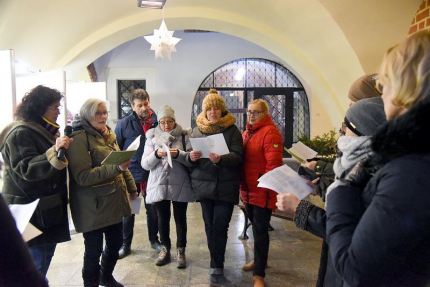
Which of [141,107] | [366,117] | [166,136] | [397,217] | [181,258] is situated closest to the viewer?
[397,217]

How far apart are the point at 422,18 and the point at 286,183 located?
222 centimetres

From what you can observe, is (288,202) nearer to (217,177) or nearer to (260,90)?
(217,177)

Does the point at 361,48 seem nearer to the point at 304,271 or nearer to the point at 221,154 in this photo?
the point at 221,154

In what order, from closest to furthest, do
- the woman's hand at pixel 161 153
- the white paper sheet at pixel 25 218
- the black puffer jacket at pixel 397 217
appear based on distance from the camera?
1. the black puffer jacket at pixel 397 217
2. the white paper sheet at pixel 25 218
3. the woman's hand at pixel 161 153

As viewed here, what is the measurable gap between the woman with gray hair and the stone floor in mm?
695

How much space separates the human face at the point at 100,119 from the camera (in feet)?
7.77

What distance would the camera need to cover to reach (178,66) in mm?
8281

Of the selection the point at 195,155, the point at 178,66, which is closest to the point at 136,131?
the point at 195,155

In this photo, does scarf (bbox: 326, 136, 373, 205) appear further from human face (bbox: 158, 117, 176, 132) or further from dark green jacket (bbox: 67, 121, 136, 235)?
human face (bbox: 158, 117, 176, 132)

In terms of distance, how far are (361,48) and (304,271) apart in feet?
6.97

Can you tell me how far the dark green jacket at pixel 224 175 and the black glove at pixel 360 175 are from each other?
1.66 meters

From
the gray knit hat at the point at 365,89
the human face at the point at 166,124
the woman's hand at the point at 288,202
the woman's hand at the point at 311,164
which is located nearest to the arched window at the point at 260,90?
the human face at the point at 166,124

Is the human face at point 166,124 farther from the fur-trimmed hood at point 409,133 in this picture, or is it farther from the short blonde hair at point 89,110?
the fur-trimmed hood at point 409,133

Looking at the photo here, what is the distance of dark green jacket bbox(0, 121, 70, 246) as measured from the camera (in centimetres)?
202
